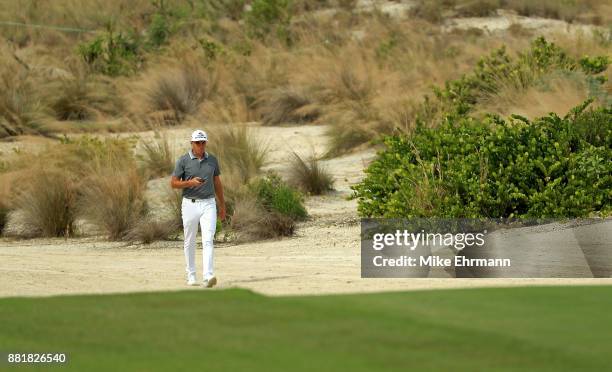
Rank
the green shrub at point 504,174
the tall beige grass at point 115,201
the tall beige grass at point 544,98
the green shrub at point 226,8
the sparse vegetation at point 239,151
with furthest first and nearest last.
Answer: the green shrub at point 226,8 < the sparse vegetation at point 239,151 < the tall beige grass at point 544,98 < the tall beige grass at point 115,201 < the green shrub at point 504,174

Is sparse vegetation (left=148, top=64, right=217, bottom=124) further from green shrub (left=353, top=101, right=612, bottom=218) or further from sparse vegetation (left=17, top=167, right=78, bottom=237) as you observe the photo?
green shrub (left=353, top=101, right=612, bottom=218)

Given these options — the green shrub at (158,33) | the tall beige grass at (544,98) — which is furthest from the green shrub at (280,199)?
the green shrub at (158,33)

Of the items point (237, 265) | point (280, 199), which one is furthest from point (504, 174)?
point (280, 199)

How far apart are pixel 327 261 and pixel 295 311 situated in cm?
420

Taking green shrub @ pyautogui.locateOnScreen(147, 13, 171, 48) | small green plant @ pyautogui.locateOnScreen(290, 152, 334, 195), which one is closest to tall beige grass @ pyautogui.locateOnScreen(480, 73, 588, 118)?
small green plant @ pyautogui.locateOnScreen(290, 152, 334, 195)

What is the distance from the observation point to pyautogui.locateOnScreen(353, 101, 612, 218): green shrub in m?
16.0

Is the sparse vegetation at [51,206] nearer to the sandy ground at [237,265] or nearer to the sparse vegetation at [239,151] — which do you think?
the sandy ground at [237,265]

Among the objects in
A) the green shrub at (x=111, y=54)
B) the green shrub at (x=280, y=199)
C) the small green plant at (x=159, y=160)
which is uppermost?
the green shrub at (x=111, y=54)

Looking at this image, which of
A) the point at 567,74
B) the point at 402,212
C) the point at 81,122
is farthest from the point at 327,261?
the point at 81,122

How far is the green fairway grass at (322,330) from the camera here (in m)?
8.89

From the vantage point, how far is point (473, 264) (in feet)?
45.8

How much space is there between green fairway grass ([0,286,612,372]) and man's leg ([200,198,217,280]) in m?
0.47

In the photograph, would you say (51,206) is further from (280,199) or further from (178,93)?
(178,93)

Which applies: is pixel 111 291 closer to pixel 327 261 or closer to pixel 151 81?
pixel 327 261
